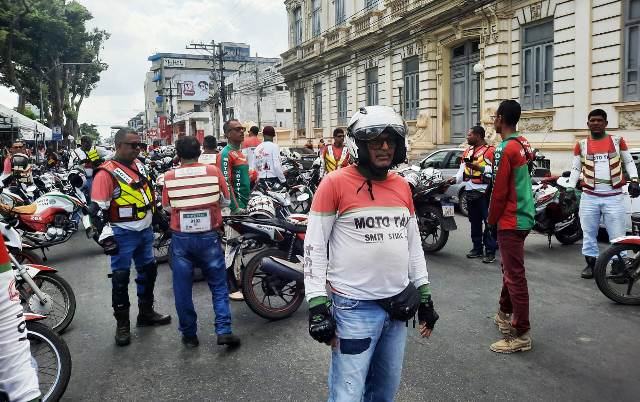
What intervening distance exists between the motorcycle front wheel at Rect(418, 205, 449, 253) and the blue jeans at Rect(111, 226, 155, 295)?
4.28 meters

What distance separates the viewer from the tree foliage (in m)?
28.7

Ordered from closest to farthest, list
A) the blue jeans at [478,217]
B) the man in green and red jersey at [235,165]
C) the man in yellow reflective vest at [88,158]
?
the man in green and red jersey at [235,165] → the blue jeans at [478,217] → the man in yellow reflective vest at [88,158]

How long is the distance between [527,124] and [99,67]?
40.0 meters

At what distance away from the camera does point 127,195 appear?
4723mm

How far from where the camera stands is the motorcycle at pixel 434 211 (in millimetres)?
7660

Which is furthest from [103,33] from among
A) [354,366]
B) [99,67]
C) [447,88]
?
[354,366]

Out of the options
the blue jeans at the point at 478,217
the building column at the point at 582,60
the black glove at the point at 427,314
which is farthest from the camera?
the building column at the point at 582,60

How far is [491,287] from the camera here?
19.9 feet

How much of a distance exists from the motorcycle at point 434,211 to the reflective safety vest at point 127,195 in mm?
4101

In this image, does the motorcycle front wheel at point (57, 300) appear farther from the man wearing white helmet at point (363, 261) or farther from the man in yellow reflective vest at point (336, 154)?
the man in yellow reflective vest at point (336, 154)

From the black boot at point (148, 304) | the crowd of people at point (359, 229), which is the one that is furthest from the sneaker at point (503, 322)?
the black boot at point (148, 304)

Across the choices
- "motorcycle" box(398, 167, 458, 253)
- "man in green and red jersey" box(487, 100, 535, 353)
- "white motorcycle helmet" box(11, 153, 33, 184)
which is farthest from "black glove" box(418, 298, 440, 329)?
"white motorcycle helmet" box(11, 153, 33, 184)

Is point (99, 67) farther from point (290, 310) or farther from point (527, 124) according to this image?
point (290, 310)

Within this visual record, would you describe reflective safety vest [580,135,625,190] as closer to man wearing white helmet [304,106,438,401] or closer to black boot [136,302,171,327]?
man wearing white helmet [304,106,438,401]
